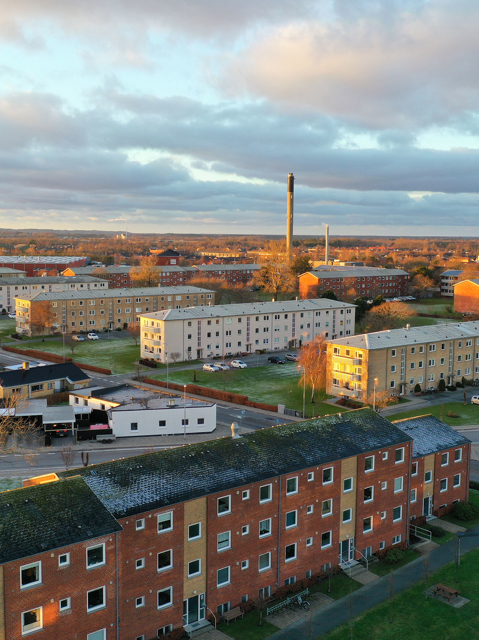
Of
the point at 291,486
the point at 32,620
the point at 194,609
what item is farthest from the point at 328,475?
the point at 32,620

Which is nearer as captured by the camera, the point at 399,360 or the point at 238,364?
the point at 399,360

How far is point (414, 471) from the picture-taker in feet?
116

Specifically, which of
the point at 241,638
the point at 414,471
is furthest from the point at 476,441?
the point at 241,638

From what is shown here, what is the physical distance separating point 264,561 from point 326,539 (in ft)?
13.4

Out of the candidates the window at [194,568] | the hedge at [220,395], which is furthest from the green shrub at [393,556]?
the hedge at [220,395]

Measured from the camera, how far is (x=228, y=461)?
28266mm

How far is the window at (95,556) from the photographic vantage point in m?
22.6

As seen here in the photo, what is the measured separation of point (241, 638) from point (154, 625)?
378cm

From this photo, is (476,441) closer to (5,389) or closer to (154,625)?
(154,625)

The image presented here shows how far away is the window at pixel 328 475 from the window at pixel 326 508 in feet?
3.30

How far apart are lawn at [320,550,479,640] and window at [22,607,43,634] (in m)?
11.9

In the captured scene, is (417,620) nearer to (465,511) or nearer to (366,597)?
(366,597)

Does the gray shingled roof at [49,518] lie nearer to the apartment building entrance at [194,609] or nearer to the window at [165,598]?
the window at [165,598]

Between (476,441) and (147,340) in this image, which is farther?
(147,340)
